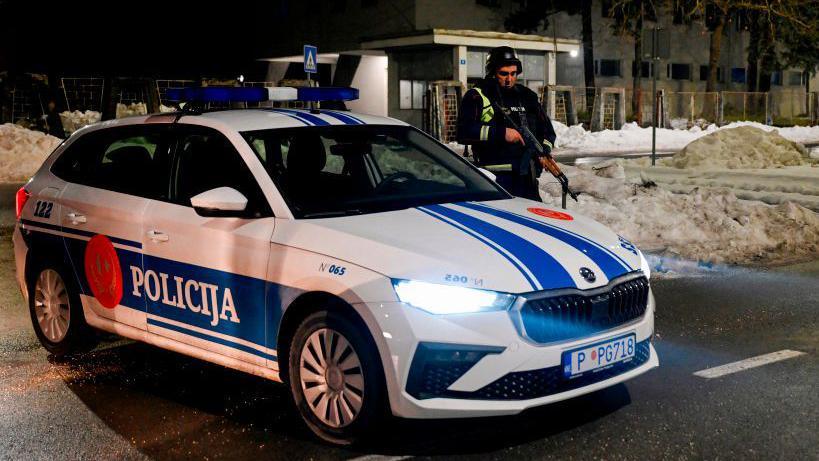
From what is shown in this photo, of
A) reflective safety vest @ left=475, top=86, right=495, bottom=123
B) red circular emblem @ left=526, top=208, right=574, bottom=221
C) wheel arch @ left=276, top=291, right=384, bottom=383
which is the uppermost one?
reflective safety vest @ left=475, top=86, right=495, bottom=123

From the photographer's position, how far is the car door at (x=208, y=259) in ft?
17.3

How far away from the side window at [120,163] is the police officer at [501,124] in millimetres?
2634

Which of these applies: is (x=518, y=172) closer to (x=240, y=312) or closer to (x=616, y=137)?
(x=240, y=312)

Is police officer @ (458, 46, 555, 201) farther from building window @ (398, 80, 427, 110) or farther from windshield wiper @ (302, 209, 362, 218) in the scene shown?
building window @ (398, 80, 427, 110)

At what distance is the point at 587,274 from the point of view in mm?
4879

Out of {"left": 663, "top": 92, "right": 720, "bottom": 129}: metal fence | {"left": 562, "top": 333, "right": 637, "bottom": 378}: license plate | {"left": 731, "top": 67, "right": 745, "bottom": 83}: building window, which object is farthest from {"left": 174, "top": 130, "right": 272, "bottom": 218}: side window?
{"left": 731, "top": 67, "right": 745, "bottom": 83}: building window

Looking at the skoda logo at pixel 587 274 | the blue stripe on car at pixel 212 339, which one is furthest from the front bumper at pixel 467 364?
the blue stripe on car at pixel 212 339

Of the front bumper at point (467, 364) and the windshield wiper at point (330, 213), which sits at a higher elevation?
the windshield wiper at point (330, 213)

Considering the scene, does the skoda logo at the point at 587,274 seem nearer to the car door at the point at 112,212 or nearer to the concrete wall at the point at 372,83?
the car door at the point at 112,212

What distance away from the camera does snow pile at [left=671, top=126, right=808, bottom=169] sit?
20453 mm

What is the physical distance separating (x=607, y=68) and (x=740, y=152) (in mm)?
29494

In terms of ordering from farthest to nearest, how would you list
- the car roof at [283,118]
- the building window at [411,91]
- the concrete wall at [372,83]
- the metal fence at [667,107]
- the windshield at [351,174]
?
the concrete wall at [372,83]
the building window at [411,91]
the metal fence at [667,107]
the car roof at [283,118]
the windshield at [351,174]

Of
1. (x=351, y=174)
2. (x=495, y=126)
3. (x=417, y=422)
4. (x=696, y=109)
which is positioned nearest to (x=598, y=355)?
(x=417, y=422)

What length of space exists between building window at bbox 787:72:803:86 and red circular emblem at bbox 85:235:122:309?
5936 centimetres
